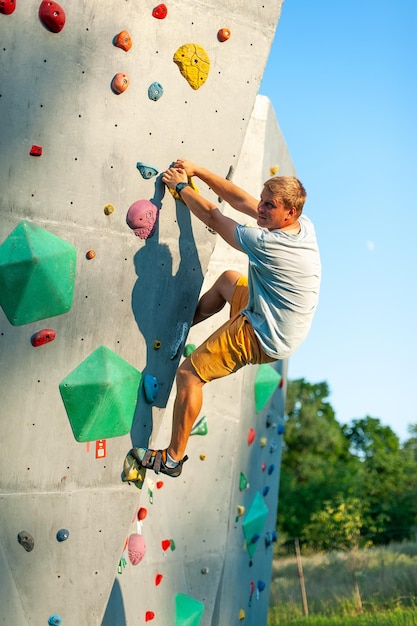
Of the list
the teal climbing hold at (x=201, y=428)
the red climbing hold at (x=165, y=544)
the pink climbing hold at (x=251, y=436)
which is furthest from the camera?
the pink climbing hold at (x=251, y=436)

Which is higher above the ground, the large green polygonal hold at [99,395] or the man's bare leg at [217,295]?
the man's bare leg at [217,295]

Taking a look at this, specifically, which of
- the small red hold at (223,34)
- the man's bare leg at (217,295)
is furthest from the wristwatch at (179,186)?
the small red hold at (223,34)

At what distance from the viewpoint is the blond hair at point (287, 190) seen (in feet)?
12.0

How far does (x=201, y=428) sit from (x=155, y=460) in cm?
136

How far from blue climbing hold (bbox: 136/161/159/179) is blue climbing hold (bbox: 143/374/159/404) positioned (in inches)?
37.4

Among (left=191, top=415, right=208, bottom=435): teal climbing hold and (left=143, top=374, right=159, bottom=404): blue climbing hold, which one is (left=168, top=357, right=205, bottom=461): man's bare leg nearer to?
(left=143, top=374, right=159, bottom=404): blue climbing hold

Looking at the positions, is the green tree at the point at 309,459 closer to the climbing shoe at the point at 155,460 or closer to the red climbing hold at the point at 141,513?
the red climbing hold at the point at 141,513

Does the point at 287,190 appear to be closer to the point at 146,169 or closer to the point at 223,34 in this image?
the point at 146,169

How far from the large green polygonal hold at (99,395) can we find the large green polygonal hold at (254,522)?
2.14 meters

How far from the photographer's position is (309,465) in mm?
28438

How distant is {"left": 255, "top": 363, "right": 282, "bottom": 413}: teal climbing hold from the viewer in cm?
591

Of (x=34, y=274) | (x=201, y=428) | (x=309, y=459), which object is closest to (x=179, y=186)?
(x=34, y=274)

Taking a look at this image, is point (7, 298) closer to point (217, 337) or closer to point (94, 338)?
point (94, 338)

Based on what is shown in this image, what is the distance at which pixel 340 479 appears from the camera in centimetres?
2528
